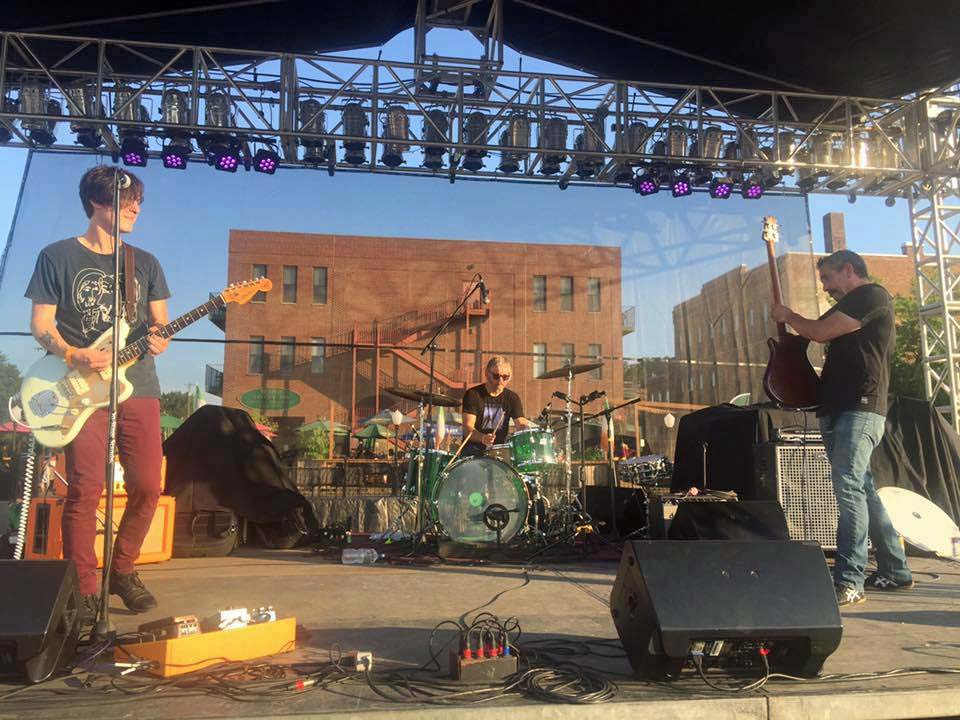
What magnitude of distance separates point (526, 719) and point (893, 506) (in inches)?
179

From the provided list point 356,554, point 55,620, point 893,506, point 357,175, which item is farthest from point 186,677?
point 357,175

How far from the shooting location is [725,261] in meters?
12.4

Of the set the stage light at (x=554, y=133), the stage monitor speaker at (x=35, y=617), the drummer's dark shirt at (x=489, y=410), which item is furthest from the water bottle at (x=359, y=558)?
the stage light at (x=554, y=133)

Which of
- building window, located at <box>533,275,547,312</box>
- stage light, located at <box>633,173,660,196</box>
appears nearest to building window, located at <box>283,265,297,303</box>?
building window, located at <box>533,275,547,312</box>

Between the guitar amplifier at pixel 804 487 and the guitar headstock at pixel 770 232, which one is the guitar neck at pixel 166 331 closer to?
the guitar headstock at pixel 770 232

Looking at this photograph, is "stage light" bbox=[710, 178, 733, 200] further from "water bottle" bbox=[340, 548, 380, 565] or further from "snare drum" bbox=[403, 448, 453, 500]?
"water bottle" bbox=[340, 548, 380, 565]

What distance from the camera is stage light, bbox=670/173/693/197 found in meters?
9.76

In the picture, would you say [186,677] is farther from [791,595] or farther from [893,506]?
[893,506]

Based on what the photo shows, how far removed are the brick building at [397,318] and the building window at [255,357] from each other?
18 millimetres

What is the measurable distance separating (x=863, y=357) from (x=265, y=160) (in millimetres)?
7419

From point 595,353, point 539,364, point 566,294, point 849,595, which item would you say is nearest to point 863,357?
point 849,595

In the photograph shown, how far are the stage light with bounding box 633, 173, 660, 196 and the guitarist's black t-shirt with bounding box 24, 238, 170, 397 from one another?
7356mm

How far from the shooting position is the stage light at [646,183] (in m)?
9.73

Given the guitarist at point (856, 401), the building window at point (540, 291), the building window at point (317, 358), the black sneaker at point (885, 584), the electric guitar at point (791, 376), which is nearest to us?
the guitarist at point (856, 401)
